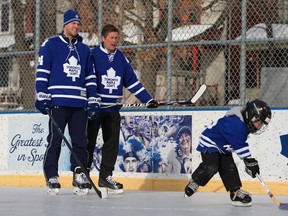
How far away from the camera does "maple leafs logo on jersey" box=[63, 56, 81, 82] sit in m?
8.66

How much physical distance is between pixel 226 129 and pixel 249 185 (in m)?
1.87

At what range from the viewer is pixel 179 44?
10109 mm

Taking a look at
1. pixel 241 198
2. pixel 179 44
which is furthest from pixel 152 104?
pixel 241 198

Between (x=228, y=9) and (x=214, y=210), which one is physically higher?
(x=228, y=9)

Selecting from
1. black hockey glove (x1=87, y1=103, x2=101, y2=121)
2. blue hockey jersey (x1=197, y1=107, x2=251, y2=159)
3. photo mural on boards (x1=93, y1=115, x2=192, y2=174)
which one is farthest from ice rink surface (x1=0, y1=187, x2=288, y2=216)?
black hockey glove (x1=87, y1=103, x2=101, y2=121)

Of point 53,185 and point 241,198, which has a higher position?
point 241,198

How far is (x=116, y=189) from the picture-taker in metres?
8.99

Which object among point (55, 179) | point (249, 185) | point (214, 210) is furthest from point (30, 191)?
point (214, 210)

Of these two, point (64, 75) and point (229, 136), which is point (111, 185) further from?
point (229, 136)

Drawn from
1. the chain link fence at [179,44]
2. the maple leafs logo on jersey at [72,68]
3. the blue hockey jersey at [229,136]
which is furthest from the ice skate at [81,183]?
the chain link fence at [179,44]

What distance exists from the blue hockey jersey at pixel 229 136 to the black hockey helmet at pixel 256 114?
53 millimetres

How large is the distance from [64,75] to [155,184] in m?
1.87

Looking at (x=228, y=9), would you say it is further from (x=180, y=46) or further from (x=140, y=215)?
(x=140, y=215)

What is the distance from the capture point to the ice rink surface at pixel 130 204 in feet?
21.9
